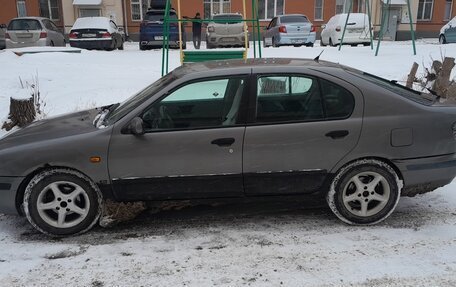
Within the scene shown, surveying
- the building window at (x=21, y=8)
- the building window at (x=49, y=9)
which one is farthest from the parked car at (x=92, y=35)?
the building window at (x=21, y=8)

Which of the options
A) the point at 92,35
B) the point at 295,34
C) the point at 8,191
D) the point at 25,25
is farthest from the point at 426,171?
the point at 25,25

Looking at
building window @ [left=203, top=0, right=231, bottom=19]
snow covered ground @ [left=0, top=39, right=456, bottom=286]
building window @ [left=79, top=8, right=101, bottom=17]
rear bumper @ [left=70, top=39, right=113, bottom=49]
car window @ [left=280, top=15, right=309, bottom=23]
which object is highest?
building window @ [left=203, top=0, right=231, bottom=19]

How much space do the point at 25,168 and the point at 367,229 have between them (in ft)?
9.72

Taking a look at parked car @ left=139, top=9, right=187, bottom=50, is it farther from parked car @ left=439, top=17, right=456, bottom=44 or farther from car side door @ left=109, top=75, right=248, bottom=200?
car side door @ left=109, top=75, right=248, bottom=200

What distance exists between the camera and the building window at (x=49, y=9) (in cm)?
2942

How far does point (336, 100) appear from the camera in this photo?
3.99 meters

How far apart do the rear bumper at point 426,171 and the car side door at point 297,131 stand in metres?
0.55

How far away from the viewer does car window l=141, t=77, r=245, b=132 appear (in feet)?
12.8

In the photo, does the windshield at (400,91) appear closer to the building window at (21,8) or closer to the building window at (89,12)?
the building window at (89,12)

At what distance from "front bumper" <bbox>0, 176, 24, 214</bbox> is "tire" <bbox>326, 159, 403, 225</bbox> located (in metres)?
2.67

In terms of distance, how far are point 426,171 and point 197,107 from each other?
2.10 m

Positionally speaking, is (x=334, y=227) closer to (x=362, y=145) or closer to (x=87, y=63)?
(x=362, y=145)

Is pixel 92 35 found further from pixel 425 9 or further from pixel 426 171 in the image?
pixel 425 9

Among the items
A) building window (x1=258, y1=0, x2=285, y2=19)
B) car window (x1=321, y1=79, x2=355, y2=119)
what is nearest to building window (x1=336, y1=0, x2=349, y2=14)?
building window (x1=258, y1=0, x2=285, y2=19)
